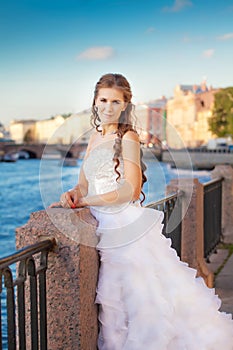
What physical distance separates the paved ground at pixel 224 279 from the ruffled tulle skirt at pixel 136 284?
2008 millimetres

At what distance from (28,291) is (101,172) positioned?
2.43 ft

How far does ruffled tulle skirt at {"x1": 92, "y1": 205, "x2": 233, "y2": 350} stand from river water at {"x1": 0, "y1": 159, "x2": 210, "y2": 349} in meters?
0.28

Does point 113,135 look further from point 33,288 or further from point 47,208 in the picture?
point 33,288

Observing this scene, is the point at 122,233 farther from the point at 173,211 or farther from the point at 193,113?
the point at 193,113

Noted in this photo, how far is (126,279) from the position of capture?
3.12 m

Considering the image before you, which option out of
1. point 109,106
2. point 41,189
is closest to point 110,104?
point 109,106

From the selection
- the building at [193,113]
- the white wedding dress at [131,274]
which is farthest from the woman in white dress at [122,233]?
the building at [193,113]

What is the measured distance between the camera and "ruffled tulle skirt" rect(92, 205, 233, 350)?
3.13m

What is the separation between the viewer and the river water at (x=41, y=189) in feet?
10.4

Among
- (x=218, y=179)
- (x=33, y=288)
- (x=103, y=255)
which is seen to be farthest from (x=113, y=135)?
(x=218, y=179)

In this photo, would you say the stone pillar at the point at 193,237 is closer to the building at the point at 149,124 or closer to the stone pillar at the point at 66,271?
the building at the point at 149,124

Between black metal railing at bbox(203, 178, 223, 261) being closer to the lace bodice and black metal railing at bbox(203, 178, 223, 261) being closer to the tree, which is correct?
the lace bodice

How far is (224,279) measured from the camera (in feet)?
21.3

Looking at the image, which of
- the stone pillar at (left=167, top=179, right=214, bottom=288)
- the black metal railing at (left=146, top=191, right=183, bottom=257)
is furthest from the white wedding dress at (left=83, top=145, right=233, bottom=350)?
the stone pillar at (left=167, top=179, right=214, bottom=288)
